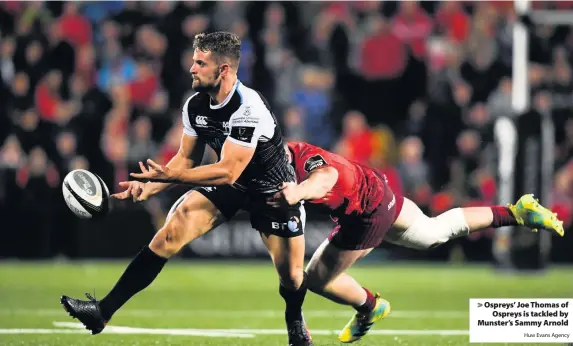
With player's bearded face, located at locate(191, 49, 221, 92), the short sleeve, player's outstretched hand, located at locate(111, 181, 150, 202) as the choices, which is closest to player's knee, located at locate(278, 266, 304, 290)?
the short sleeve

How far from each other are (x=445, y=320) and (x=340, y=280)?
2.19 m

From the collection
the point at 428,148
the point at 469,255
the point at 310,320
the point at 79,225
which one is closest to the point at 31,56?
the point at 79,225

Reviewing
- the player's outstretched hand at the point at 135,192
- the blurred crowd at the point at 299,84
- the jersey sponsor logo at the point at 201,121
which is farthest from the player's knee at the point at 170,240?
the blurred crowd at the point at 299,84

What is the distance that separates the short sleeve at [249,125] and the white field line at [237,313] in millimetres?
3163

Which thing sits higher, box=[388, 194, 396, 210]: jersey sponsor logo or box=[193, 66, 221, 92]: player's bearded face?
box=[193, 66, 221, 92]: player's bearded face

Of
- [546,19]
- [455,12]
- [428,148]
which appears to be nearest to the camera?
[546,19]

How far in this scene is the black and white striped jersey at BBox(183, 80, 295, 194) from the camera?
7324 mm

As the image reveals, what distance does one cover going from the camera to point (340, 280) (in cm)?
805

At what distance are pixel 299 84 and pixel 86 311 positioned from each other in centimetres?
910

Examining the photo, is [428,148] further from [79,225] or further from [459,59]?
[79,225]

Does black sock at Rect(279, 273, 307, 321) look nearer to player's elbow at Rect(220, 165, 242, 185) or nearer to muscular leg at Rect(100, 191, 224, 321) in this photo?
muscular leg at Rect(100, 191, 224, 321)

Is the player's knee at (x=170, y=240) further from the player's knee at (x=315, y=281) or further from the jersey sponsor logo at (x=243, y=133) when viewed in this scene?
the player's knee at (x=315, y=281)

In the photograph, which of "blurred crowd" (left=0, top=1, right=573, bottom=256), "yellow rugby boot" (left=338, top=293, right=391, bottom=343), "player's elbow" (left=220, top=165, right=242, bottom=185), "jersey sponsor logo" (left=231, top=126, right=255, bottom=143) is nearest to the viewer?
"player's elbow" (left=220, top=165, right=242, bottom=185)

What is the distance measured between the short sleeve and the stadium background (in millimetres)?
6743
